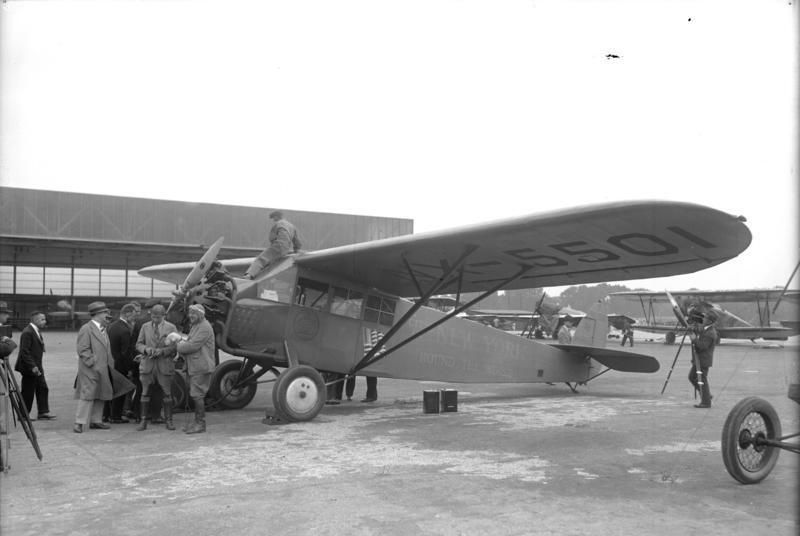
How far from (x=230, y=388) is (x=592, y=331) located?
7.47m

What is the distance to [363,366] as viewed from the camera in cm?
973

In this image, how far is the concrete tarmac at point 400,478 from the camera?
413 centimetres

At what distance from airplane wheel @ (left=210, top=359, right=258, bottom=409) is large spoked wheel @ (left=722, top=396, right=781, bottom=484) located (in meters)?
6.91

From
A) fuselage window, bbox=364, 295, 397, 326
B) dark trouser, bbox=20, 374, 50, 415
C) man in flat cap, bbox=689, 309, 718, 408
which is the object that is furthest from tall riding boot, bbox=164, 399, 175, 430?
man in flat cap, bbox=689, 309, 718, 408

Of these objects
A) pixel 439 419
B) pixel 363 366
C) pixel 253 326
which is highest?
pixel 253 326

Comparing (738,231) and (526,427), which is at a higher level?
(738,231)

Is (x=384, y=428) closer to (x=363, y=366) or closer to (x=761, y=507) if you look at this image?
(x=363, y=366)

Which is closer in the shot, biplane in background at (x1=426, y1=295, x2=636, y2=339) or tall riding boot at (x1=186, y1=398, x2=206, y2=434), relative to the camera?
tall riding boot at (x1=186, y1=398, x2=206, y2=434)

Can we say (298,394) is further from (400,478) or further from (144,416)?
(400,478)

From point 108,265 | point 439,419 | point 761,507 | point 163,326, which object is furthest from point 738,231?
point 108,265

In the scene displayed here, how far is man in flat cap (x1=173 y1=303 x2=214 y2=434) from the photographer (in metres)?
7.59

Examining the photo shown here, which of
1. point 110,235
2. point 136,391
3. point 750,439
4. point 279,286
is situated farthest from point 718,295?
point 110,235

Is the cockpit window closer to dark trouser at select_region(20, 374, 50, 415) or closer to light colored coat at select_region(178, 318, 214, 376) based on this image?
light colored coat at select_region(178, 318, 214, 376)

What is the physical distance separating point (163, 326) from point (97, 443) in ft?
5.83
